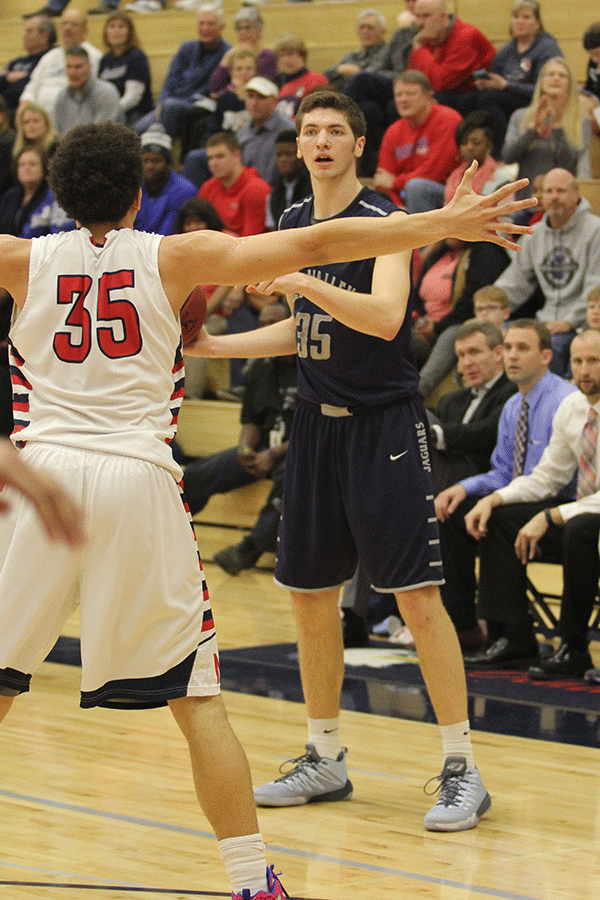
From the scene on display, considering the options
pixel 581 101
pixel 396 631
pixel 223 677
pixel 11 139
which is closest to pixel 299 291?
pixel 223 677

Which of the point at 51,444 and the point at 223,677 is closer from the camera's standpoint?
the point at 51,444

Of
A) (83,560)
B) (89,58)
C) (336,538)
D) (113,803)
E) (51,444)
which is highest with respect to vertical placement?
(89,58)

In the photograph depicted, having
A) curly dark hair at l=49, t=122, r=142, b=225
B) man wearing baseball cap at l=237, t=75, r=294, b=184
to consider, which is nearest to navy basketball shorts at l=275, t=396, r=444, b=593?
curly dark hair at l=49, t=122, r=142, b=225

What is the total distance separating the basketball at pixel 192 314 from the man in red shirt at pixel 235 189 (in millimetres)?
6987

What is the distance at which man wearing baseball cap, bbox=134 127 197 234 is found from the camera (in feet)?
32.8

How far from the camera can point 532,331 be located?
6.27m

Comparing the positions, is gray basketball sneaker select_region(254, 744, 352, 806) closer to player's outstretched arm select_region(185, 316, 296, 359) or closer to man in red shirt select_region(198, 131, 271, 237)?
player's outstretched arm select_region(185, 316, 296, 359)

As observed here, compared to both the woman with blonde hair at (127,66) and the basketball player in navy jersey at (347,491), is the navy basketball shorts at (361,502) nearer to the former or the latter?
the basketball player in navy jersey at (347,491)


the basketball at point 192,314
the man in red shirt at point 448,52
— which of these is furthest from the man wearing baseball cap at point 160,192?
the basketball at point 192,314

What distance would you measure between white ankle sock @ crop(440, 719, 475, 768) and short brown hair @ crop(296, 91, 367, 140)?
6.25ft

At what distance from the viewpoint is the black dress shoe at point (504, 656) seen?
19.9 feet

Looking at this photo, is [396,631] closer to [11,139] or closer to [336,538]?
[336,538]

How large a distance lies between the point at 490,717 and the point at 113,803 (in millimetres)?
1795

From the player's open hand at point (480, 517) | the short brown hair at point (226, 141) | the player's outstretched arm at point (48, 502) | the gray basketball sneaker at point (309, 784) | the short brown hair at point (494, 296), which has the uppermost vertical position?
the short brown hair at point (226, 141)
